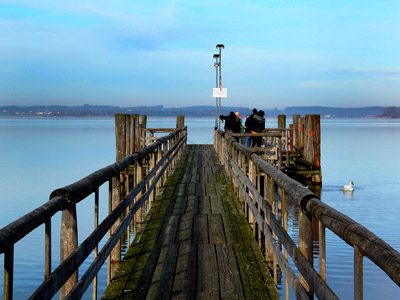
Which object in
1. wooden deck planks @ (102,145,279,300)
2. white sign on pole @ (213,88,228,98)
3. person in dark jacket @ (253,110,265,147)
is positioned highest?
white sign on pole @ (213,88,228,98)

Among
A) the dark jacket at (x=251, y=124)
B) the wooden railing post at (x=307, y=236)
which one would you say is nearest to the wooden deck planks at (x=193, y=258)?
the wooden railing post at (x=307, y=236)

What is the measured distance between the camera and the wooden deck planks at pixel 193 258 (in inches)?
196

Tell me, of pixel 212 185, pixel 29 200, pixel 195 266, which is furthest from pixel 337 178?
pixel 195 266

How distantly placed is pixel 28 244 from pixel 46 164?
30729 millimetres

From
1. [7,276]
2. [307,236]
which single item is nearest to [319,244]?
[307,236]

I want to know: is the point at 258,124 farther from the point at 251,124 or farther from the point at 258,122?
the point at 251,124

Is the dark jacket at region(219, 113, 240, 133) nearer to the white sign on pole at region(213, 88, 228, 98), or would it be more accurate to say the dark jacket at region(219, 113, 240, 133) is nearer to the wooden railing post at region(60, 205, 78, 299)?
the white sign on pole at region(213, 88, 228, 98)

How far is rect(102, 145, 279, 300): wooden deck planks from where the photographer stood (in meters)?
4.99

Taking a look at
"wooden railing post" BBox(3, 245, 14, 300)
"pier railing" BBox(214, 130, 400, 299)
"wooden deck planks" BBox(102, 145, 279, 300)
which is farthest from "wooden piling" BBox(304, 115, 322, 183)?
"wooden railing post" BBox(3, 245, 14, 300)

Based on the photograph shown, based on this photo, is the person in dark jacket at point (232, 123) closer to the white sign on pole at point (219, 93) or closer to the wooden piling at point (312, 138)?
the wooden piling at point (312, 138)

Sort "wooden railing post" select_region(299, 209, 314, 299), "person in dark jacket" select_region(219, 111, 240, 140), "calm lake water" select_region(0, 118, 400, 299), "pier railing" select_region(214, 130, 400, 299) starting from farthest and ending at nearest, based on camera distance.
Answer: "person in dark jacket" select_region(219, 111, 240, 140) → "calm lake water" select_region(0, 118, 400, 299) → "wooden railing post" select_region(299, 209, 314, 299) → "pier railing" select_region(214, 130, 400, 299)

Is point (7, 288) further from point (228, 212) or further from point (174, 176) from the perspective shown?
point (174, 176)

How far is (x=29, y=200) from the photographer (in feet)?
78.6

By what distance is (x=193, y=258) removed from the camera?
6.14 m
